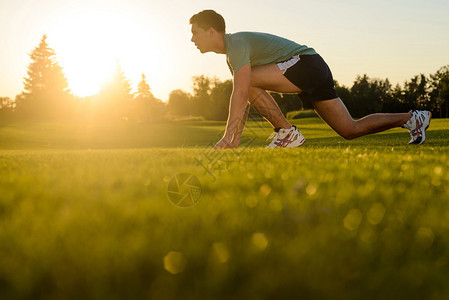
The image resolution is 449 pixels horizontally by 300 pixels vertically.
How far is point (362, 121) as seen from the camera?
5.23 m

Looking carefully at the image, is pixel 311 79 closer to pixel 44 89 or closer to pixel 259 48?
pixel 259 48

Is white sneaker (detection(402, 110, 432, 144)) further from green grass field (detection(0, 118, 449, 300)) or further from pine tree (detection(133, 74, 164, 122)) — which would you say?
pine tree (detection(133, 74, 164, 122))

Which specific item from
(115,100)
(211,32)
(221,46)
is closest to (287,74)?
(221,46)

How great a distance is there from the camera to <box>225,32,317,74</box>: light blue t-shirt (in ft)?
16.3

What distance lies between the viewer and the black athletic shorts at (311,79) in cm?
519

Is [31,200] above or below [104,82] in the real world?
below

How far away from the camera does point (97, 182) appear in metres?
2.16

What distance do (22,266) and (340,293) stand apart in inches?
34.4

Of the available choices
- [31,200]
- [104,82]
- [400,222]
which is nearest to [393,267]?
[400,222]

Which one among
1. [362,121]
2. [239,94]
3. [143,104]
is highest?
[143,104]

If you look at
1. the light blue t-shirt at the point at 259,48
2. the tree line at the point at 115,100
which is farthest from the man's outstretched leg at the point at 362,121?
the tree line at the point at 115,100

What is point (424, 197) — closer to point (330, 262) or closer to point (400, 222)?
point (400, 222)

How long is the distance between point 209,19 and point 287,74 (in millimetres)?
1326

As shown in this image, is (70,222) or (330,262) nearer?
(330,262)
